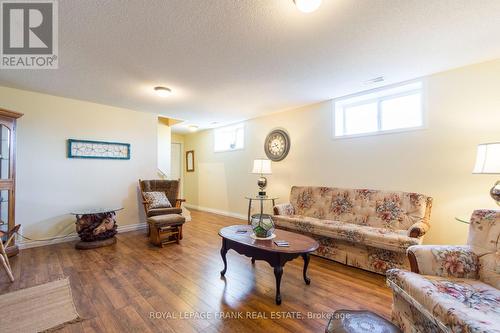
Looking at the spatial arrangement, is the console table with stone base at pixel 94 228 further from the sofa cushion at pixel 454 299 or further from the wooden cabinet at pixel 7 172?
the sofa cushion at pixel 454 299

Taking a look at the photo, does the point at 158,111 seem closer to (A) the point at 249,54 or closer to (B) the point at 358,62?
(A) the point at 249,54

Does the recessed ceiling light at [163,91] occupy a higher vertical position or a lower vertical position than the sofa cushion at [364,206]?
higher

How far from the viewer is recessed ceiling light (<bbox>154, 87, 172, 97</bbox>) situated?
3284mm

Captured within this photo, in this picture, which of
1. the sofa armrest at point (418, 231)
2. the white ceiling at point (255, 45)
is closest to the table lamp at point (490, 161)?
the sofa armrest at point (418, 231)

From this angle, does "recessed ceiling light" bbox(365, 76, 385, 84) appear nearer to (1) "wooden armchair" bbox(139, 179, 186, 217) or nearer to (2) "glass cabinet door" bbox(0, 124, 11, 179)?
(1) "wooden armchair" bbox(139, 179, 186, 217)

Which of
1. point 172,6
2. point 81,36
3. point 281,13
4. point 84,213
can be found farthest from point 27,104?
point 281,13

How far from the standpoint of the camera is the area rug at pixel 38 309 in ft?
5.42

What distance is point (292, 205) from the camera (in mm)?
3820

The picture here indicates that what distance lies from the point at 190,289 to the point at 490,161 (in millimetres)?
3045

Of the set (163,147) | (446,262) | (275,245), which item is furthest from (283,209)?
(163,147)

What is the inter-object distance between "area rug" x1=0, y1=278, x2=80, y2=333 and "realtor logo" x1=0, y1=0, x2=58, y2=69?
2.38 meters

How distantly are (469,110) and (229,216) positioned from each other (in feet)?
15.4

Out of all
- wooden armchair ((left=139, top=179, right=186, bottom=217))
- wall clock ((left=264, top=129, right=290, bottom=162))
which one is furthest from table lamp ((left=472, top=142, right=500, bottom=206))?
wooden armchair ((left=139, top=179, right=186, bottom=217))

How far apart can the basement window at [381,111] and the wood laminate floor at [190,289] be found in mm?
2061
